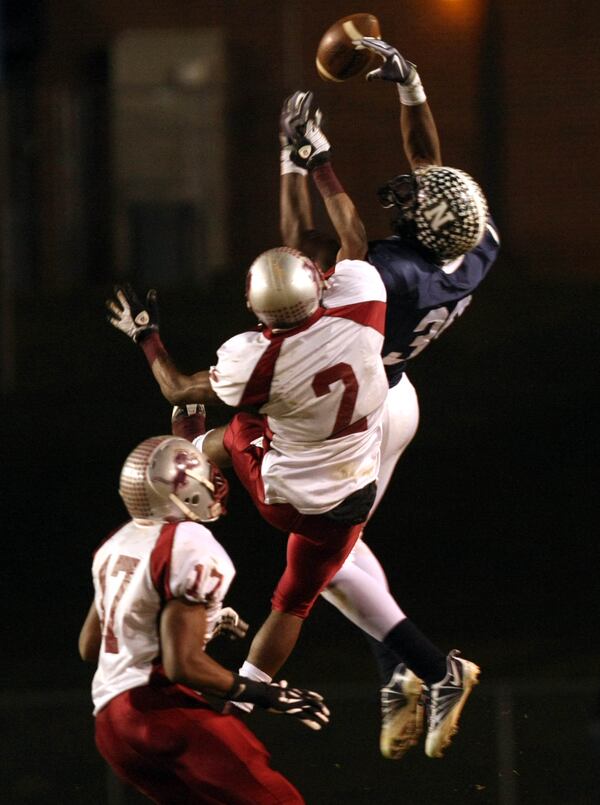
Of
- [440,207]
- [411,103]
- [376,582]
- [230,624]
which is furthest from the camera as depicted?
[376,582]

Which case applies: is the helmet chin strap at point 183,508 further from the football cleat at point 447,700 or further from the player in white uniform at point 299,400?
the football cleat at point 447,700

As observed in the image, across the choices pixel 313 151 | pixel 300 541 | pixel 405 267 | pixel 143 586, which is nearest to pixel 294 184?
pixel 313 151

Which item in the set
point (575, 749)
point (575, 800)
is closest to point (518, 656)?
point (575, 749)

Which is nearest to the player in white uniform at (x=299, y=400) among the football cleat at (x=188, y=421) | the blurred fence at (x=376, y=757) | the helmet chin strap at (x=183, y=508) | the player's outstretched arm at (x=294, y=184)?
the football cleat at (x=188, y=421)

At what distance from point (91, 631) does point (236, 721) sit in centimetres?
35

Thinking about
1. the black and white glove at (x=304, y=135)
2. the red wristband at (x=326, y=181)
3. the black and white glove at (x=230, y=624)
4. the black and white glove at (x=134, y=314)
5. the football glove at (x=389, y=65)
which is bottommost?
the black and white glove at (x=230, y=624)

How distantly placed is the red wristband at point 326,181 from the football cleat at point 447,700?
4.13 feet

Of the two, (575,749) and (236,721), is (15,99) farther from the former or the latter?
(236,721)

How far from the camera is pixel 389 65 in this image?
11.8 ft

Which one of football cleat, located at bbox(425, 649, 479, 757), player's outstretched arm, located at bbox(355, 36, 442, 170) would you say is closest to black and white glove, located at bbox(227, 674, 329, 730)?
football cleat, located at bbox(425, 649, 479, 757)

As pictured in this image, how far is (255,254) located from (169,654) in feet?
19.9

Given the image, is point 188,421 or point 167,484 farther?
point 188,421

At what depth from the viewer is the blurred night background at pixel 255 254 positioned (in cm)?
680

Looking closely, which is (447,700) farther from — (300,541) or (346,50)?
(346,50)
